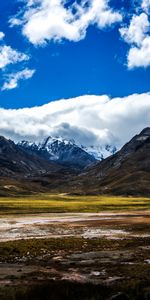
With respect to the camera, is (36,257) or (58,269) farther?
(36,257)

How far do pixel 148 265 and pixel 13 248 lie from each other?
16216 millimetres

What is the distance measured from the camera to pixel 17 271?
3841cm

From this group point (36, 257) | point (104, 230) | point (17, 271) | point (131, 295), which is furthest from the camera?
point (104, 230)

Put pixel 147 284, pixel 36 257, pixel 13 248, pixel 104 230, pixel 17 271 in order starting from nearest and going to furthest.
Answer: pixel 147 284
pixel 17 271
pixel 36 257
pixel 13 248
pixel 104 230

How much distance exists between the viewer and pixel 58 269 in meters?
39.7

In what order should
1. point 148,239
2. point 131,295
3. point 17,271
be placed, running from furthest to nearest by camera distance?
point 148,239, point 17,271, point 131,295

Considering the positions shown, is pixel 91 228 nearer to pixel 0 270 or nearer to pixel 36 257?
pixel 36 257

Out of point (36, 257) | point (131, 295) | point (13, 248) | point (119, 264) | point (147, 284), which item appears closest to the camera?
point (131, 295)

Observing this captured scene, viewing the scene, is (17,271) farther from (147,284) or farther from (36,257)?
(147,284)

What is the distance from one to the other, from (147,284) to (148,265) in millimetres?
12012

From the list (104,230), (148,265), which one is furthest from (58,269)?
(104,230)

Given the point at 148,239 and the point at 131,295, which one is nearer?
the point at 131,295

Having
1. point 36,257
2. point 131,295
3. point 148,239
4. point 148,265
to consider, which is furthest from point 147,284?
point 148,239

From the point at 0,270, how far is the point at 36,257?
26.1 ft
